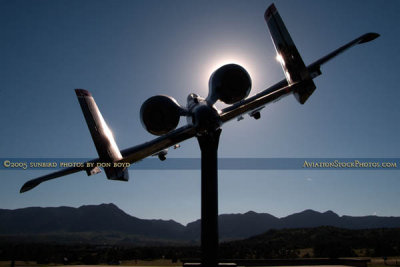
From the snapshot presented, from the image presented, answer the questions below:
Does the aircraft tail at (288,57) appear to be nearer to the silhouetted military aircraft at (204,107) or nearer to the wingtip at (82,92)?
the silhouetted military aircraft at (204,107)

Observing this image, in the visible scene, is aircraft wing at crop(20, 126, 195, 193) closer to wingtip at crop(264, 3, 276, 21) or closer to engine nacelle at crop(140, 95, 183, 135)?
engine nacelle at crop(140, 95, 183, 135)

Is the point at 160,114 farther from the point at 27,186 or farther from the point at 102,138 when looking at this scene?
the point at 27,186

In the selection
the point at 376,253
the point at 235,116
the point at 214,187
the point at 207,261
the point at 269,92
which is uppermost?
the point at 269,92

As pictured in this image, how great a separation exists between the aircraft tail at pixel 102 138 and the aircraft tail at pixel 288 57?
10.7 m

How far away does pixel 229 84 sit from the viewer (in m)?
16.4

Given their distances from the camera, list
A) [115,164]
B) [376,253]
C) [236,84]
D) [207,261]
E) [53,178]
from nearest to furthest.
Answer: [115,164], [207,261], [53,178], [236,84], [376,253]

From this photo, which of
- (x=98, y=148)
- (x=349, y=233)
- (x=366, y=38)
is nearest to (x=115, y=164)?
(x=98, y=148)

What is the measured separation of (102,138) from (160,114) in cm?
393

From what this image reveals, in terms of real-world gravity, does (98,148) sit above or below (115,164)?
above

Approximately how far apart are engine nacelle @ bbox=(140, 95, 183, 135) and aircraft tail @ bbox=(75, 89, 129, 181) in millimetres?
2574

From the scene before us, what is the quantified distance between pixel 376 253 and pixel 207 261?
97.0 m

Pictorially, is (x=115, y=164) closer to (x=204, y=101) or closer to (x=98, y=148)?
(x=98, y=148)

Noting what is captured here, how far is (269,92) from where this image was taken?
16047mm

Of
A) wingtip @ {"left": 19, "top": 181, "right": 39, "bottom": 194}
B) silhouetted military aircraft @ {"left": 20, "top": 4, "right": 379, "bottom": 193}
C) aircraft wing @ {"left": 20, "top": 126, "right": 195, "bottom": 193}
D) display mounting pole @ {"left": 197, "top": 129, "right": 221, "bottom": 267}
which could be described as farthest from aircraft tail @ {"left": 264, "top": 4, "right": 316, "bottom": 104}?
wingtip @ {"left": 19, "top": 181, "right": 39, "bottom": 194}
